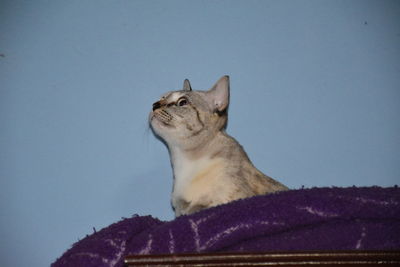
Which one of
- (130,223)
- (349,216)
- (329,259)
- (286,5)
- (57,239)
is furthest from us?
(286,5)

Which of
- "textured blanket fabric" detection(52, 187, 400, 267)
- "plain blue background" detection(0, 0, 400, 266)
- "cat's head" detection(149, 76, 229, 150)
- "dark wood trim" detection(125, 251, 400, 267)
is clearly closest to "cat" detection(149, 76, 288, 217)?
"cat's head" detection(149, 76, 229, 150)

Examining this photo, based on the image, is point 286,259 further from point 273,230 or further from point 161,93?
point 161,93

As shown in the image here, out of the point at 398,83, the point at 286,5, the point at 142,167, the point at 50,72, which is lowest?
the point at 142,167

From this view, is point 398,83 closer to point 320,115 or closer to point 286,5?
point 320,115

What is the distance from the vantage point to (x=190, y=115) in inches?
72.0

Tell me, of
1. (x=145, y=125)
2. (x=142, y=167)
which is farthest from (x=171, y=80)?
(x=142, y=167)

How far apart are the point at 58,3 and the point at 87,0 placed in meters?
0.16

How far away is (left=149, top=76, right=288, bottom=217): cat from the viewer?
63.7 inches

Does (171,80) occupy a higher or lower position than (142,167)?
higher

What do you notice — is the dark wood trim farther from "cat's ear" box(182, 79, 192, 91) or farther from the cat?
"cat's ear" box(182, 79, 192, 91)

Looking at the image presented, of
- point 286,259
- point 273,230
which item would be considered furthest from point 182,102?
point 286,259

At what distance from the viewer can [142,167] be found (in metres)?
2.01

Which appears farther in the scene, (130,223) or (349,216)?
(130,223)

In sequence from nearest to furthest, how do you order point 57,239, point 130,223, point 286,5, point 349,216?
point 349,216 < point 130,223 < point 57,239 < point 286,5
